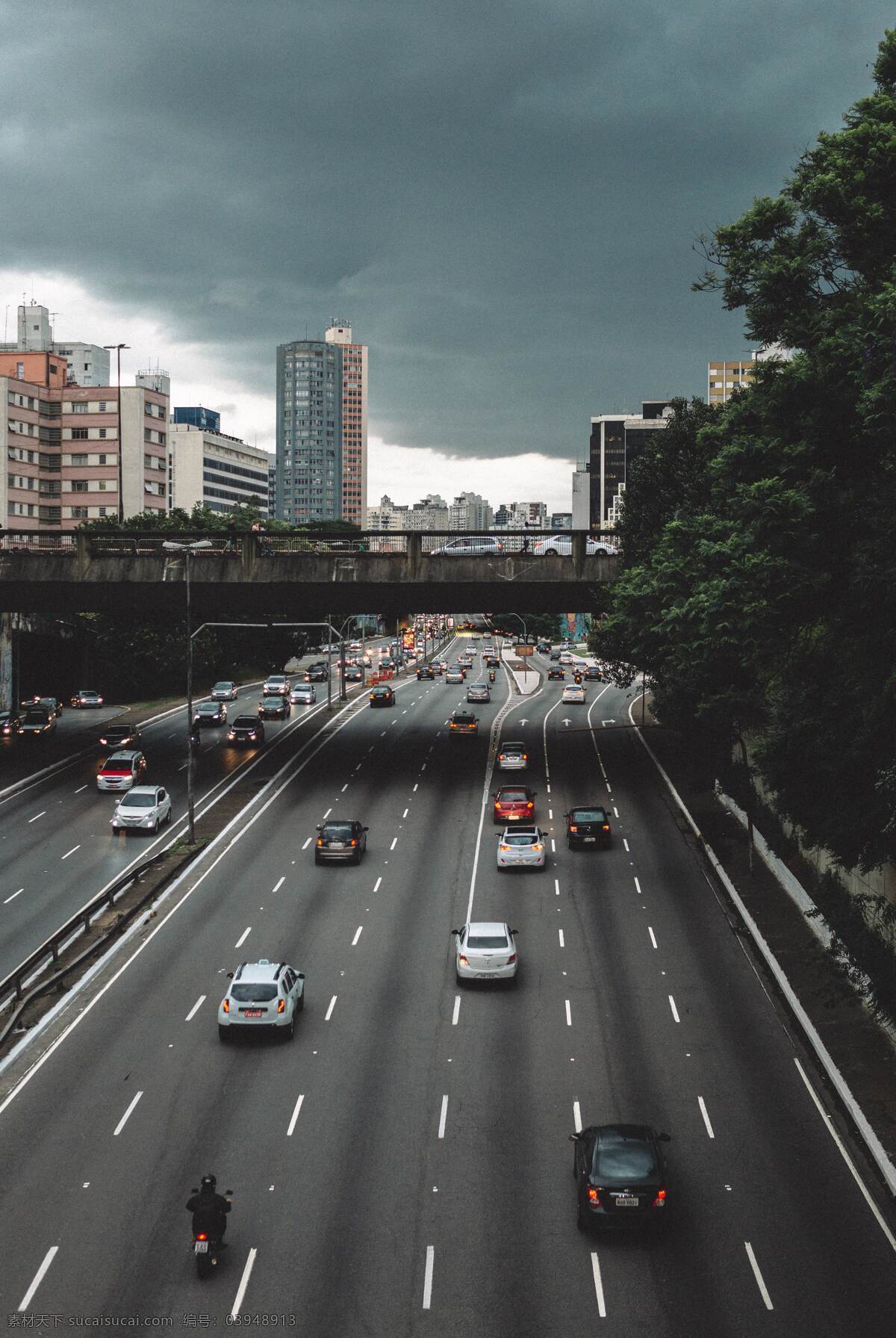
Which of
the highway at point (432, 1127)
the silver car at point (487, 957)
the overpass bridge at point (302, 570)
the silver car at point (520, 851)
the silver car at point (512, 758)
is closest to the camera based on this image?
the highway at point (432, 1127)

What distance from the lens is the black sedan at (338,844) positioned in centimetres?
4528

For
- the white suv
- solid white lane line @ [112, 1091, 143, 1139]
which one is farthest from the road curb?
the white suv

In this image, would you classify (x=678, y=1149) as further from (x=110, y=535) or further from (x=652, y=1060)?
(x=110, y=535)

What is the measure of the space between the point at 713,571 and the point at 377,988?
1493 centimetres

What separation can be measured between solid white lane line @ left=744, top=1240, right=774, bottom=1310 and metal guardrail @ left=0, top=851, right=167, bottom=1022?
713 inches

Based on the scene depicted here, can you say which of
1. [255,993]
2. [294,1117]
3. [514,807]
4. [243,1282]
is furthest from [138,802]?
[243,1282]

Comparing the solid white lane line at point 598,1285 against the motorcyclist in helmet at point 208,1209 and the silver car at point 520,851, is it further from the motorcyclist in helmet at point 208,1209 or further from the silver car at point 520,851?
the silver car at point 520,851

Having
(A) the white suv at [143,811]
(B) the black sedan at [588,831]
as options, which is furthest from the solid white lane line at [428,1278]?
(A) the white suv at [143,811]

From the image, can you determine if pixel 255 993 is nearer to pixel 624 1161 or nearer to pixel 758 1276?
pixel 624 1161

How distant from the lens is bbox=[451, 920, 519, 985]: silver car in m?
32.1

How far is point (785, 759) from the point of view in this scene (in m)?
27.4

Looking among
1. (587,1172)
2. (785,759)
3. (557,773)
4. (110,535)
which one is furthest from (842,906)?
(110,535)

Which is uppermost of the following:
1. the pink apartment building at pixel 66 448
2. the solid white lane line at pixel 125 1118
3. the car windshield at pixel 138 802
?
the pink apartment building at pixel 66 448

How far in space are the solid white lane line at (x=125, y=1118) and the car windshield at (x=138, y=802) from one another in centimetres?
2725
